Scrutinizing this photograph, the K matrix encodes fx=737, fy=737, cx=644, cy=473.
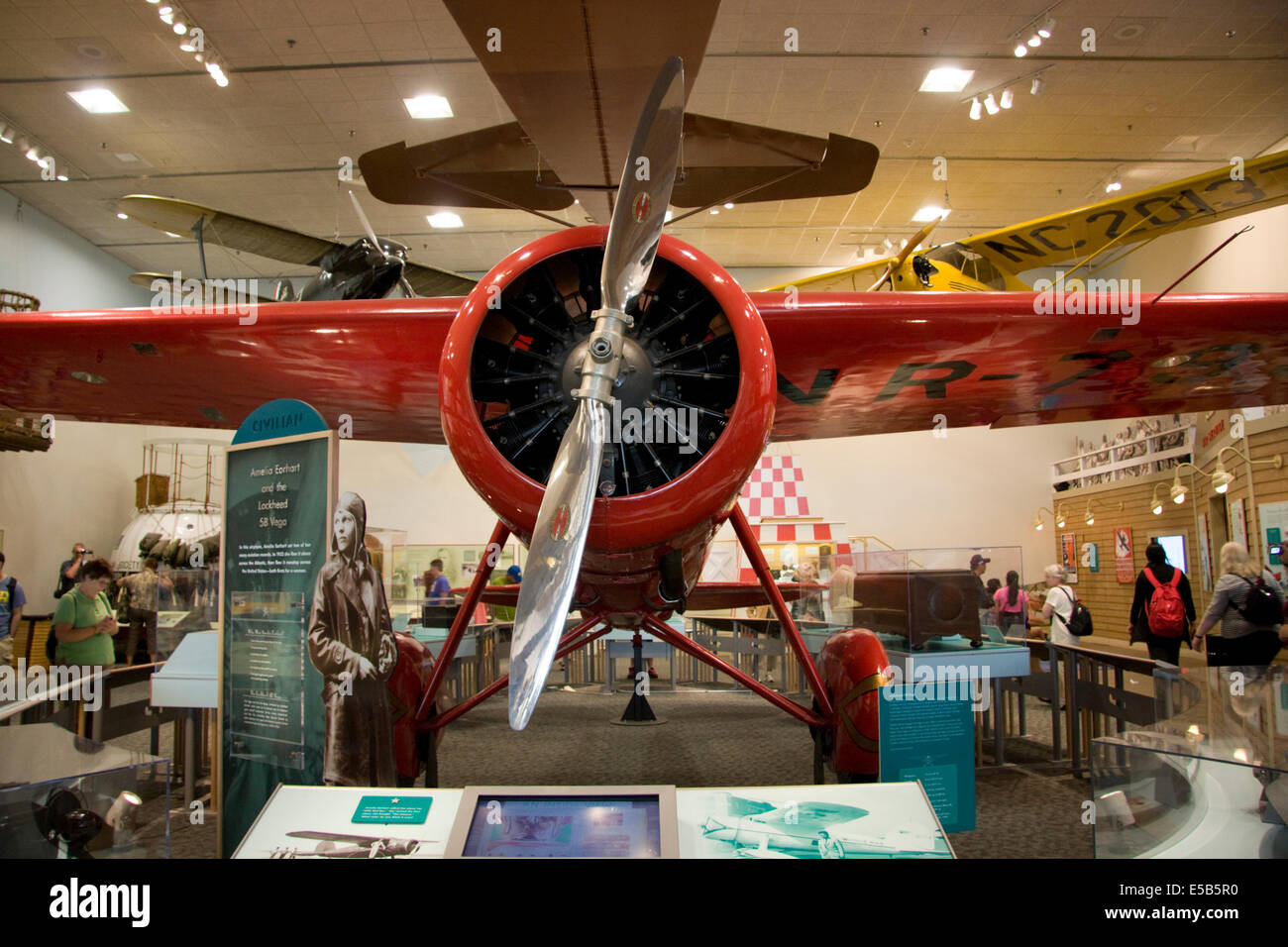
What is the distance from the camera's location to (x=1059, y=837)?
3367mm

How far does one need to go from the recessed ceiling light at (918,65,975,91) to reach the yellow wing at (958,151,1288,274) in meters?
2.20

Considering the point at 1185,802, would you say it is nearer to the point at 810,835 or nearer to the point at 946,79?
the point at 810,835

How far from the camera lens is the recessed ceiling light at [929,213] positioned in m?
12.4

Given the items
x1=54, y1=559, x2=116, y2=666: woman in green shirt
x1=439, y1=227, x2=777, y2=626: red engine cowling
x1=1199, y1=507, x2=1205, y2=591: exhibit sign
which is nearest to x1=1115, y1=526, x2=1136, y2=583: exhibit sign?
x1=1199, y1=507, x2=1205, y2=591: exhibit sign

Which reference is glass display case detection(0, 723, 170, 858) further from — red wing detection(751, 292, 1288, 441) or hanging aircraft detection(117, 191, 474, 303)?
hanging aircraft detection(117, 191, 474, 303)

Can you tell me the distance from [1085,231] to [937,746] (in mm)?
7111

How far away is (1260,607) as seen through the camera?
5.11m

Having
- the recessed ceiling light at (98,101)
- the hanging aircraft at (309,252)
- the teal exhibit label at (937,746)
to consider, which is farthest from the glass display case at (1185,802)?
the recessed ceiling light at (98,101)

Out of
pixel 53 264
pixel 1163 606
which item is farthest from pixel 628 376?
pixel 53 264

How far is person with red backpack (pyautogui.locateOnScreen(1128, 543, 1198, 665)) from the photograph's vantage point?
5.96 metres

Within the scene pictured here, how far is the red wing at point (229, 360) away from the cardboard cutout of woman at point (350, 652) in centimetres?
106
